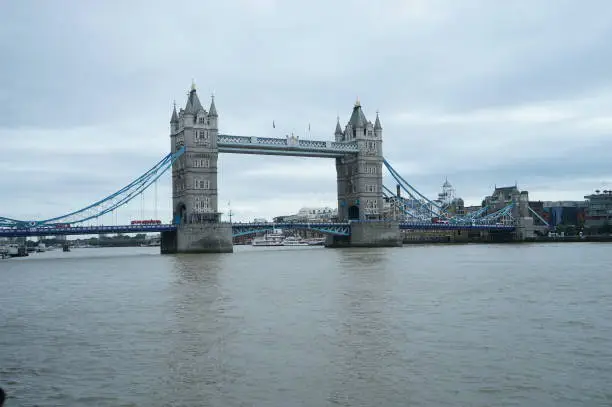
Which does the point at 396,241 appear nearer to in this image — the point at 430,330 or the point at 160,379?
the point at 430,330

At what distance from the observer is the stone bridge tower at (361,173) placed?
97.3 metres

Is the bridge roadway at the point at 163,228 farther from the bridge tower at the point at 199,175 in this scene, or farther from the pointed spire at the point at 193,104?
the pointed spire at the point at 193,104

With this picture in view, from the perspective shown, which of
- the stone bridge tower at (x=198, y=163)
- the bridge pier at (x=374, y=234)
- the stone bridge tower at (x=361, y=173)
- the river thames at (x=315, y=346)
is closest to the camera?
the river thames at (x=315, y=346)

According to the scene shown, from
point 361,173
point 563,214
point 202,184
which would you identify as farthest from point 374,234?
point 563,214

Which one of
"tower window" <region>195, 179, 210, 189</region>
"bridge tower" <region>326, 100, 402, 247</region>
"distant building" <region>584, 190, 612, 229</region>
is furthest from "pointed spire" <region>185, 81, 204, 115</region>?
"distant building" <region>584, 190, 612, 229</region>

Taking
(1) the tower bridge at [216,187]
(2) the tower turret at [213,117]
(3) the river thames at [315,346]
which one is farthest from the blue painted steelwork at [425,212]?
(3) the river thames at [315,346]

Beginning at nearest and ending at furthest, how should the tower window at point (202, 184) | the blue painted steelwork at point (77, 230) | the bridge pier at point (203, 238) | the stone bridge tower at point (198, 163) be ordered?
the blue painted steelwork at point (77, 230) → the bridge pier at point (203, 238) → the stone bridge tower at point (198, 163) → the tower window at point (202, 184)

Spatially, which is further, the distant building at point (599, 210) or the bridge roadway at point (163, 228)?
the distant building at point (599, 210)

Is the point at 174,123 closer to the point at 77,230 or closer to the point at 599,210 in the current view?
the point at 77,230

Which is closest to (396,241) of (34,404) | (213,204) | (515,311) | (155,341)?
(213,204)

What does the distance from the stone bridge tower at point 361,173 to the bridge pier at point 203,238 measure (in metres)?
23.5

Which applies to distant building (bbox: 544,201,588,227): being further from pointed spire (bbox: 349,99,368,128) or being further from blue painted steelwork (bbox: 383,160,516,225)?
pointed spire (bbox: 349,99,368,128)

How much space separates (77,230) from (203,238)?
13904 mm

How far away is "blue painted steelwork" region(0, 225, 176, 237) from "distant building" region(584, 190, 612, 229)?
91.1 metres
